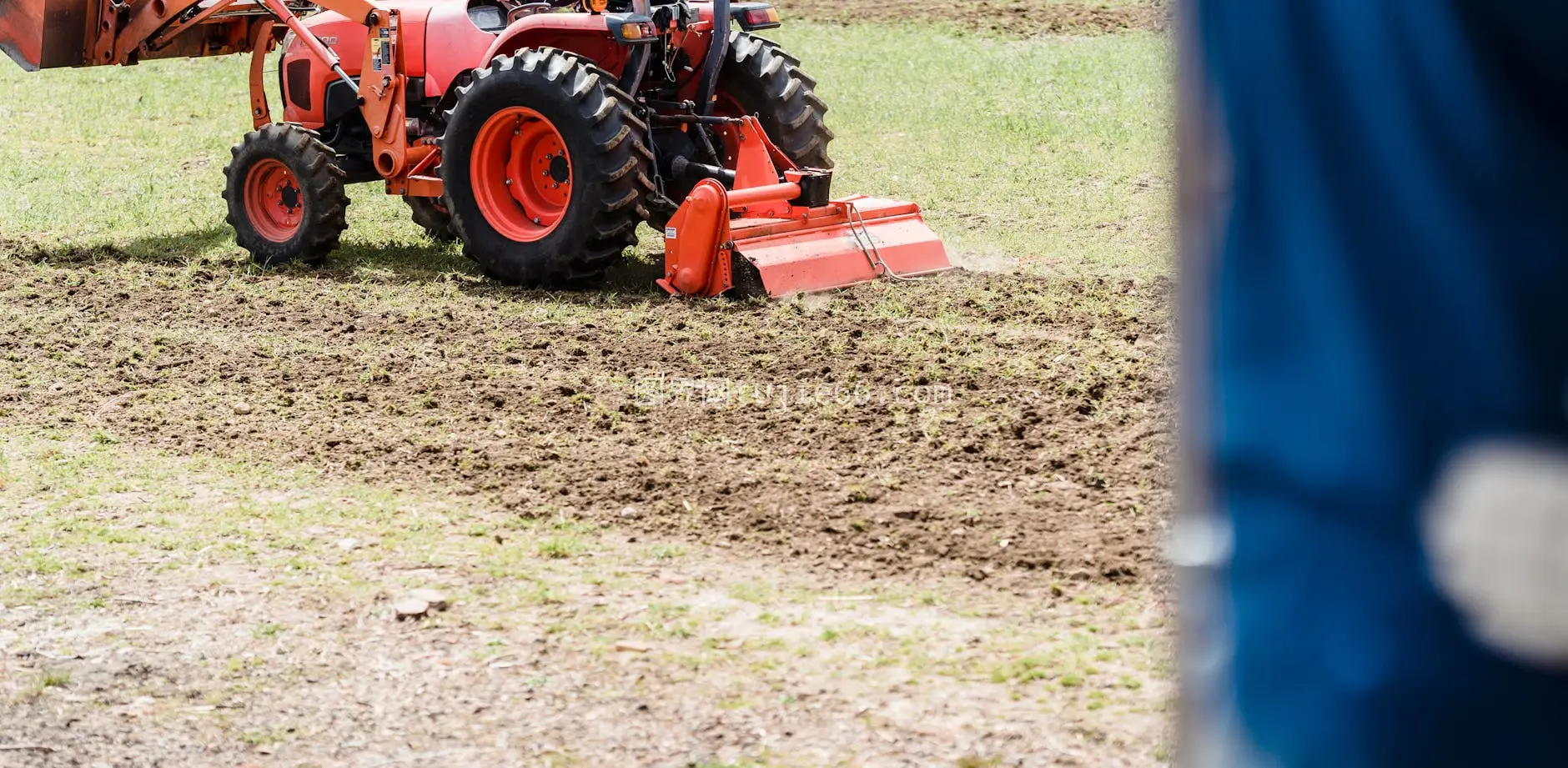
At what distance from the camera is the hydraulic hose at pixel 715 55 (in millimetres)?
9188

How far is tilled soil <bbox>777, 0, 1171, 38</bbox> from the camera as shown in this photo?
19.6 meters

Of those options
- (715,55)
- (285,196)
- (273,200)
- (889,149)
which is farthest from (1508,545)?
(889,149)

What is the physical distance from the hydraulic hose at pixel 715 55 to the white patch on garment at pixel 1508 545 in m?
8.17

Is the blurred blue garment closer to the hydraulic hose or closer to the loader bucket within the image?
the hydraulic hose

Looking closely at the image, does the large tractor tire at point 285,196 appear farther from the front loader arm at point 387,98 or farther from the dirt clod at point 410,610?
the dirt clod at point 410,610

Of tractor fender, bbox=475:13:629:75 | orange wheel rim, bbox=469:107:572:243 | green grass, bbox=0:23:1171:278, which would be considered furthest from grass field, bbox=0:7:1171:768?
tractor fender, bbox=475:13:629:75

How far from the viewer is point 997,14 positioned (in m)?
20.5

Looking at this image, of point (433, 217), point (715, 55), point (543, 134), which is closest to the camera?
point (543, 134)

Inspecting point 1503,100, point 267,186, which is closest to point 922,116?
point 267,186

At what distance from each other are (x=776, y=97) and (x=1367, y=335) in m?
8.49

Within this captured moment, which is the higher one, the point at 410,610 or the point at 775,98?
the point at 775,98

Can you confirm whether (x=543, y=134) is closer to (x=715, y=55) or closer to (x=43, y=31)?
(x=715, y=55)

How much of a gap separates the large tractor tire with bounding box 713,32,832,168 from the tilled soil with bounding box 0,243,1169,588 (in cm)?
149

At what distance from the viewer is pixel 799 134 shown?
9703 millimetres
